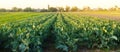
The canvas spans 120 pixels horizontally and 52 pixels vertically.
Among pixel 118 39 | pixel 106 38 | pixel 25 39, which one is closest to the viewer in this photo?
pixel 25 39

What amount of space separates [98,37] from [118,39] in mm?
1351

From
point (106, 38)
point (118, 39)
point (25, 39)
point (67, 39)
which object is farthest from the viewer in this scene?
point (118, 39)

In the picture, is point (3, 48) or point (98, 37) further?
point (98, 37)

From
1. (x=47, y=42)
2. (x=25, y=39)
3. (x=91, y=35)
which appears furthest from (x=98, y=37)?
(x=25, y=39)

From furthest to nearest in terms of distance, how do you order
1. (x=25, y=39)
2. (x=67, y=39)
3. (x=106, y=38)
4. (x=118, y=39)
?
(x=118, y=39) → (x=106, y=38) → (x=67, y=39) → (x=25, y=39)

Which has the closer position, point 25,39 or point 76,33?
point 25,39

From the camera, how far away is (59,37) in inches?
532

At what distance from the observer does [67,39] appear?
42.1 ft

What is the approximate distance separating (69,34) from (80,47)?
801 millimetres

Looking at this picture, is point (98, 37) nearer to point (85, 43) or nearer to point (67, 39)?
point (85, 43)

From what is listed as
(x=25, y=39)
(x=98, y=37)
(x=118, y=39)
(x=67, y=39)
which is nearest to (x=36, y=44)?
(x=25, y=39)

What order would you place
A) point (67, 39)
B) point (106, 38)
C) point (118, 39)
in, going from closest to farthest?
point (67, 39) → point (106, 38) → point (118, 39)

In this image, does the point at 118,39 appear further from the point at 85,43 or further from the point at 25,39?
the point at 25,39

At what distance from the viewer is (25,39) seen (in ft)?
38.9
